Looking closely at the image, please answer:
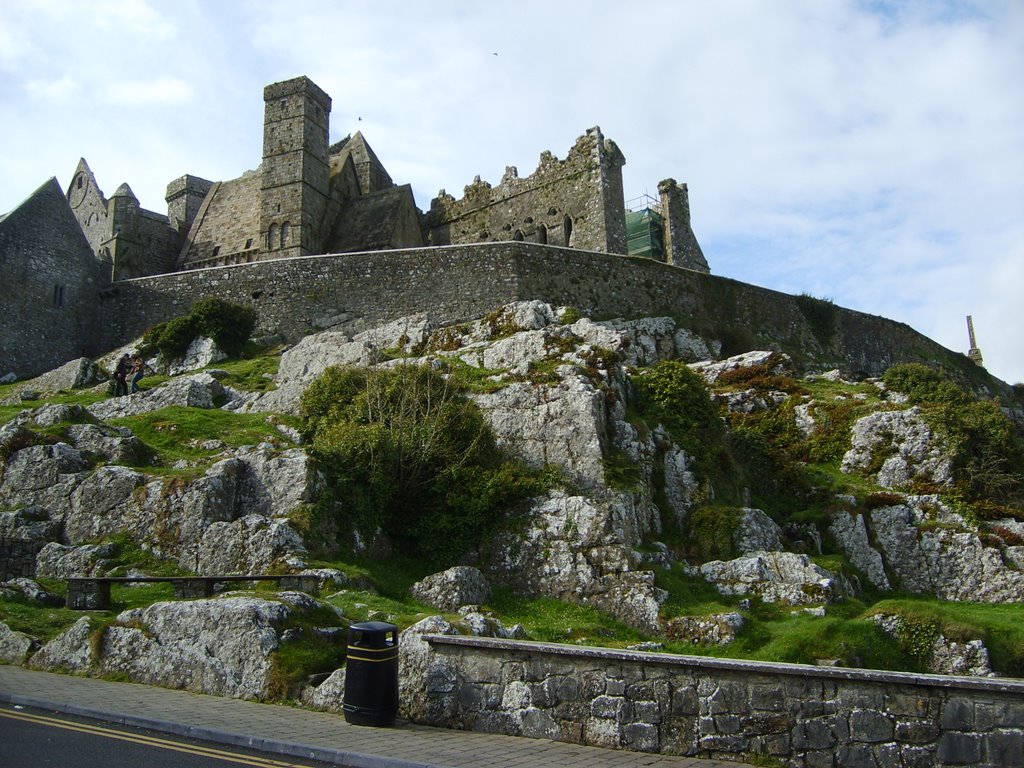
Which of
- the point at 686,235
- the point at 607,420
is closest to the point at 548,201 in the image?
the point at 686,235

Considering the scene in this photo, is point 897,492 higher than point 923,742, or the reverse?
point 897,492

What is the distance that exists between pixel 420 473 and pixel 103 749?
39.5 ft

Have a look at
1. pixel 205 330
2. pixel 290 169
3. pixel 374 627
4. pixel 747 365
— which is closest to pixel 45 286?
pixel 205 330

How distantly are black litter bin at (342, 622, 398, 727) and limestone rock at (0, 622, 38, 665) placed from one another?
5.35 m

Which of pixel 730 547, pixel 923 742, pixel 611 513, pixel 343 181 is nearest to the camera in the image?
pixel 923 742

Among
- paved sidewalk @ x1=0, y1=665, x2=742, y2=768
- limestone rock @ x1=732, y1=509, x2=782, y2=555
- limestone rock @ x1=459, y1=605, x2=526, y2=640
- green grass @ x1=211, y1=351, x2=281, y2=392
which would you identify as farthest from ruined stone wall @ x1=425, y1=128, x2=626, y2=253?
paved sidewalk @ x1=0, y1=665, x2=742, y2=768

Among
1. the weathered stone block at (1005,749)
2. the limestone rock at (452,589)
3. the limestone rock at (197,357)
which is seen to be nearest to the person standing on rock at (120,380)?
the limestone rock at (197,357)

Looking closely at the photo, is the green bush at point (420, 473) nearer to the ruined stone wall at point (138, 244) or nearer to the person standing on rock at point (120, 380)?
the person standing on rock at point (120, 380)

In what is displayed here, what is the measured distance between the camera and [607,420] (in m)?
22.0

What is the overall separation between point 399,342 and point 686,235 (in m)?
21.0

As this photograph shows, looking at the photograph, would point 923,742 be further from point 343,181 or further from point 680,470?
point 343,181

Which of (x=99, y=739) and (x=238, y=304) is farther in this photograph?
(x=238, y=304)

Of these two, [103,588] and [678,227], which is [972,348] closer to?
[678,227]

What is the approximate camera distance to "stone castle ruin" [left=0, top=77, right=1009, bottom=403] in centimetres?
3359
